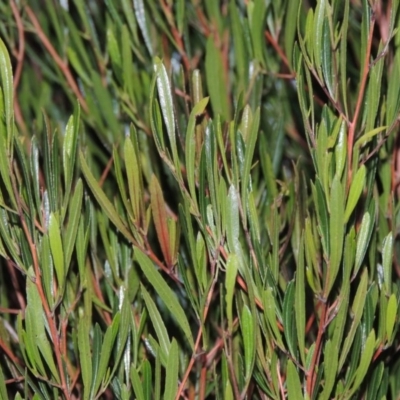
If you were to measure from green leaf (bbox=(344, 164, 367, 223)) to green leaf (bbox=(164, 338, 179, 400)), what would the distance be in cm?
16

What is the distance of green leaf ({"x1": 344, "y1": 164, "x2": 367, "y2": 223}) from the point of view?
1.90ft

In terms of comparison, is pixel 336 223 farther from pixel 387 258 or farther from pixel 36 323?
pixel 36 323

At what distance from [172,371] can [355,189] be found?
20 cm

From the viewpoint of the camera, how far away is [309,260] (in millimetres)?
617

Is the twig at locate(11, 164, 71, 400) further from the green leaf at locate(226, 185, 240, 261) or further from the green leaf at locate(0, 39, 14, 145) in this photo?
the green leaf at locate(226, 185, 240, 261)

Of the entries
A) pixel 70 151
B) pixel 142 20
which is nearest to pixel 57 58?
pixel 142 20

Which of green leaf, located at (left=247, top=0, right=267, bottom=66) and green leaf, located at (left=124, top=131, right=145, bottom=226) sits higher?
green leaf, located at (left=247, top=0, right=267, bottom=66)

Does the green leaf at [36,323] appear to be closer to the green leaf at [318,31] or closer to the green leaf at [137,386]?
the green leaf at [137,386]

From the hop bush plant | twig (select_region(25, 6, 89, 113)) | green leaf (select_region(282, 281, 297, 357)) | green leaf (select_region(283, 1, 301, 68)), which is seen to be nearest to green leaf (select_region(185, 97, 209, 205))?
the hop bush plant

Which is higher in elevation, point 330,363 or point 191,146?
point 191,146

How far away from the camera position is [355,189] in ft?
1.91

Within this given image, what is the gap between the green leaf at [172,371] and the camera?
0.56 metres

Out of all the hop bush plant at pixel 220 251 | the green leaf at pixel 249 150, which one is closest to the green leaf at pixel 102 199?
the hop bush plant at pixel 220 251

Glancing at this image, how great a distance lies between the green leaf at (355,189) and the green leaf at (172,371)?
6.5 inches
